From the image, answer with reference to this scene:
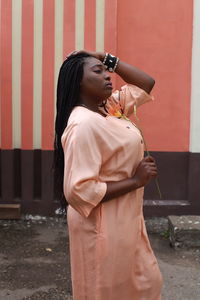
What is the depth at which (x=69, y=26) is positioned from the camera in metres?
6.25

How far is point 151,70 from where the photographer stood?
6367mm

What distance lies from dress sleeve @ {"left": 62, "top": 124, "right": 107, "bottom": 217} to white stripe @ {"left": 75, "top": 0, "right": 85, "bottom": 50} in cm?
397

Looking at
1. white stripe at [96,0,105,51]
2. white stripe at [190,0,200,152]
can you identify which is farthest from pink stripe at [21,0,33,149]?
white stripe at [190,0,200,152]

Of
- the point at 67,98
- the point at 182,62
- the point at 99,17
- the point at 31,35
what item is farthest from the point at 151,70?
the point at 67,98

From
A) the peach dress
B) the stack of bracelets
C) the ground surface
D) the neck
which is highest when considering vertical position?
the stack of bracelets

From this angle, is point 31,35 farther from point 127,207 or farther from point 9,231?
point 127,207

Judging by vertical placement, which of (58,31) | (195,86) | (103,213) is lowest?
(103,213)

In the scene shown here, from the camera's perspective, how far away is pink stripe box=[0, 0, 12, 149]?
6273mm

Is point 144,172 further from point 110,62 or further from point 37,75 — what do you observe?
point 37,75

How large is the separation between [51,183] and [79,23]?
1897 mm

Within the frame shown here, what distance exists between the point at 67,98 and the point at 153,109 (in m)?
3.86

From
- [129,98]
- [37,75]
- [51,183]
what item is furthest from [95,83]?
[51,183]

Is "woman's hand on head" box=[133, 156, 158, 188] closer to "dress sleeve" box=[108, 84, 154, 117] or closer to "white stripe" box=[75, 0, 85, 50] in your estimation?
"dress sleeve" box=[108, 84, 154, 117]

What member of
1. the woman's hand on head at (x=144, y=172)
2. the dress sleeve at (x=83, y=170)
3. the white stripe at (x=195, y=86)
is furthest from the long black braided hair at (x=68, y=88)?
the white stripe at (x=195, y=86)
